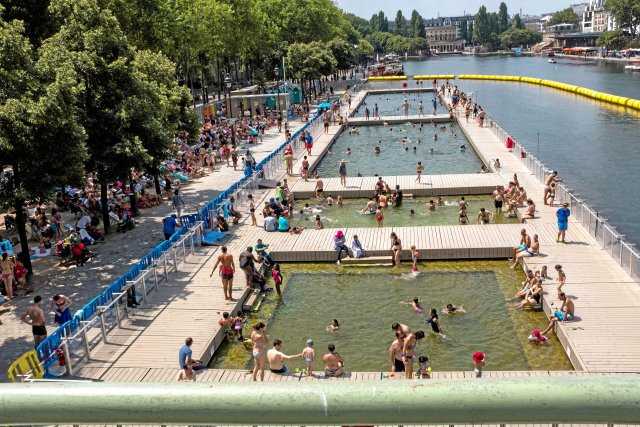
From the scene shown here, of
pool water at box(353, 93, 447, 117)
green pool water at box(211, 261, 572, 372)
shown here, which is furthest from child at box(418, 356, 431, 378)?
pool water at box(353, 93, 447, 117)

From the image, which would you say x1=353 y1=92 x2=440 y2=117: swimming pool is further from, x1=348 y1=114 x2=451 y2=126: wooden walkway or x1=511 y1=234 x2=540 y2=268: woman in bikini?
x1=511 y1=234 x2=540 y2=268: woman in bikini

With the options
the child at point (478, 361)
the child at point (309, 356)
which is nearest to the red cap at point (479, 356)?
the child at point (478, 361)

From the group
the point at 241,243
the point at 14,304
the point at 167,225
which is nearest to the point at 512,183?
the point at 241,243

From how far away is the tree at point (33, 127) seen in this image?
17609 mm

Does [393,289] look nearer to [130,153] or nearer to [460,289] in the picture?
[460,289]

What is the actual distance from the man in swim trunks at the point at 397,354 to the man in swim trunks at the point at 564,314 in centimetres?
431

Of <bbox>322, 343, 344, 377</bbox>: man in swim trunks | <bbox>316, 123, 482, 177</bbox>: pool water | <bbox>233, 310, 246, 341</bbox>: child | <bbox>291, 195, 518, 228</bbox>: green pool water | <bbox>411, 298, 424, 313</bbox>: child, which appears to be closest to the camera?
<bbox>322, 343, 344, 377</bbox>: man in swim trunks

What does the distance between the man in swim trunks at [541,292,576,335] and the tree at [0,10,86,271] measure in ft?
47.2

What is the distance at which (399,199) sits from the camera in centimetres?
2903

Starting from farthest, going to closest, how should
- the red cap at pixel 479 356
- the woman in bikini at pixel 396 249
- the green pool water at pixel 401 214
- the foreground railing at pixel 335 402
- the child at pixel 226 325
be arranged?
the green pool water at pixel 401 214 → the woman in bikini at pixel 396 249 → the child at pixel 226 325 → the red cap at pixel 479 356 → the foreground railing at pixel 335 402

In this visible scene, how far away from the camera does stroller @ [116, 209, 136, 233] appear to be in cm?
2539

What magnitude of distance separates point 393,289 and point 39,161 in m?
11.4

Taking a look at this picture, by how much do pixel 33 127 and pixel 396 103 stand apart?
206 ft

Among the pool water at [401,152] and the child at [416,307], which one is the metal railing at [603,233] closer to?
the child at [416,307]
